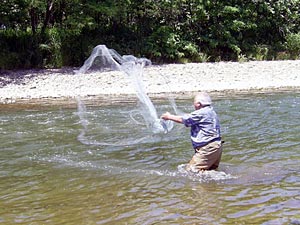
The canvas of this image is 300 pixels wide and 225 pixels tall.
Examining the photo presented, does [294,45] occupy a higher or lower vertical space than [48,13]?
lower

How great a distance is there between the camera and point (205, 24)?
30.0 metres

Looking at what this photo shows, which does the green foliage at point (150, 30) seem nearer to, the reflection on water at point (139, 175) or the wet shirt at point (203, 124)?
the reflection on water at point (139, 175)

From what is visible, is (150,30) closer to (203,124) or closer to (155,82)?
(155,82)

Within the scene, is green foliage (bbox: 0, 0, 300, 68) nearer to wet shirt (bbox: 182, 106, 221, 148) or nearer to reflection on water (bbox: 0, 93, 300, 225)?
reflection on water (bbox: 0, 93, 300, 225)

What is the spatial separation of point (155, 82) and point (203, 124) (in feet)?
47.9

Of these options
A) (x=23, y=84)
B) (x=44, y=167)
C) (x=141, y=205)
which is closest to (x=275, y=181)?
(x=141, y=205)

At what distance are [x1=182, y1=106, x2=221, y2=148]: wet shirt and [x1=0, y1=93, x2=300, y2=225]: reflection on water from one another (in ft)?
1.96

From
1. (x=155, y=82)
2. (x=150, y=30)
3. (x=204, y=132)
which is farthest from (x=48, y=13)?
(x=204, y=132)

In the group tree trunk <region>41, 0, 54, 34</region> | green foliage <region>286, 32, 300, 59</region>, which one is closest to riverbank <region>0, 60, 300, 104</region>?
green foliage <region>286, 32, 300, 59</region>

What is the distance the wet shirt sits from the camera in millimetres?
8305

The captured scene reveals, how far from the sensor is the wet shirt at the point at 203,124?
830 centimetres

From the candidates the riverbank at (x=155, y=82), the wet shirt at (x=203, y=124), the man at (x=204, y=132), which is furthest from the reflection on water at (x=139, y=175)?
the riverbank at (x=155, y=82)

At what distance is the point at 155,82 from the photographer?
22.8 metres

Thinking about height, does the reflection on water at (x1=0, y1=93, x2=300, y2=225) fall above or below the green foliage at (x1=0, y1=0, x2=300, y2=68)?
below
